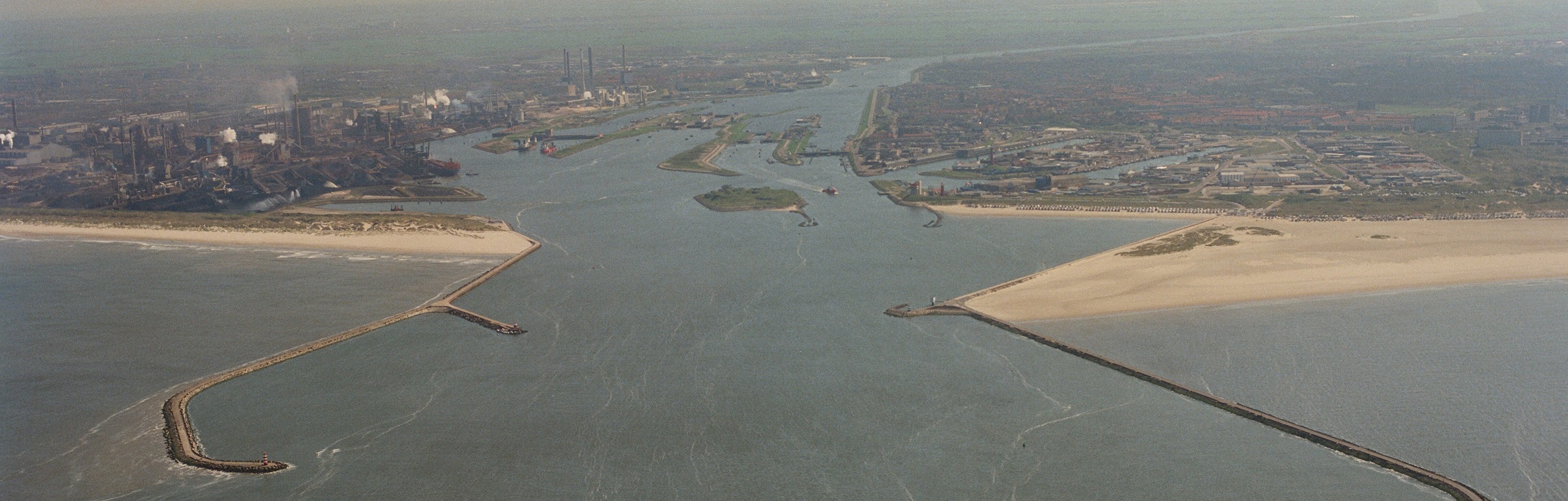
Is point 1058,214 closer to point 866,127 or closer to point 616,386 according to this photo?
point 616,386

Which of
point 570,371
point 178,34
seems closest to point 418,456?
point 570,371

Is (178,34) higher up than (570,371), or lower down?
higher up

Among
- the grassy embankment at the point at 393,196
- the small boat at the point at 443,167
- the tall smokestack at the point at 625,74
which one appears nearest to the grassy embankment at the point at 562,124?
the small boat at the point at 443,167

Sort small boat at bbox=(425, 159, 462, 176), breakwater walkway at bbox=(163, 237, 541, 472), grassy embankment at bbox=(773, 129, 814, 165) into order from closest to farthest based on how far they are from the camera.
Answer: breakwater walkway at bbox=(163, 237, 541, 472)
small boat at bbox=(425, 159, 462, 176)
grassy embankment at bbox=(773, 129, 814, 165)

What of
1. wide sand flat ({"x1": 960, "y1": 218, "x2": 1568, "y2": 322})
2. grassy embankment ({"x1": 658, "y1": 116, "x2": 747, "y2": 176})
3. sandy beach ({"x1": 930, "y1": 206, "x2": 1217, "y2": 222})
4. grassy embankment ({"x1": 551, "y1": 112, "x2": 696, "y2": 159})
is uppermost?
grassy embankment ({"x1": 551, "y1": 112, "x2": 696, "y2": 159})

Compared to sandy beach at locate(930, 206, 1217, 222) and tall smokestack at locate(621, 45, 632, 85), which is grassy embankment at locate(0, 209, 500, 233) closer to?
sandy beach at locate(930, 206, 1217, 222)

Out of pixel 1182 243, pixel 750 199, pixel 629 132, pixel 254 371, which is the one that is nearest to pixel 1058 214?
pixel 1182 243

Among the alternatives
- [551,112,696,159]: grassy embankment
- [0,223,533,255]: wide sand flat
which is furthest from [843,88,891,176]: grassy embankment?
[0,223,533,255]: wide sand flat

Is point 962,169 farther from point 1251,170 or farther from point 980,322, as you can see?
point 980,322
